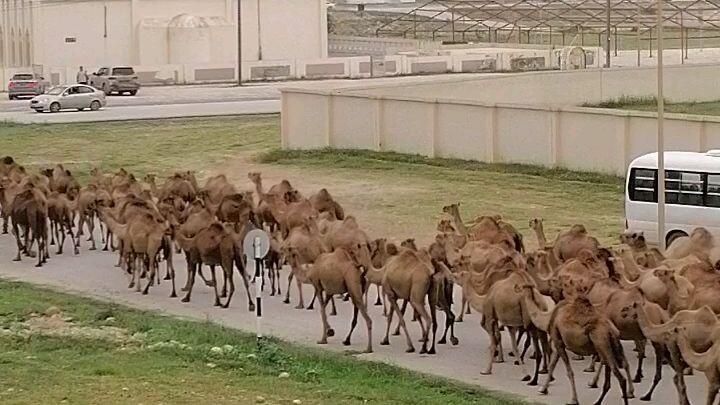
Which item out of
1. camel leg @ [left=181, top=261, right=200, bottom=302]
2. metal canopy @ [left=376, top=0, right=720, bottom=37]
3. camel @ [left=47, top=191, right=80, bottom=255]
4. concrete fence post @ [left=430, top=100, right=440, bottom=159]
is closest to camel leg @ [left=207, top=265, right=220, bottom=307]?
camel leg @ [left=181, top=261, right=200, bottom=302]

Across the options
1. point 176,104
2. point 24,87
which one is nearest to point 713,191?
point 176,104

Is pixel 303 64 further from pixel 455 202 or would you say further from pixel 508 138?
pixel 455 202

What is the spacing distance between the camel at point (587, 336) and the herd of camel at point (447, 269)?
2cm

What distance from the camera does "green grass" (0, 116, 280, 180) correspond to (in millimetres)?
42781

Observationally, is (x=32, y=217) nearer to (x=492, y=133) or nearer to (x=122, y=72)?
(x=492, y=133)

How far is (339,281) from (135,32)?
60.3 metres

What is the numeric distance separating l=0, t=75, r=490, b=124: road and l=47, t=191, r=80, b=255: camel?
24646 millimetres

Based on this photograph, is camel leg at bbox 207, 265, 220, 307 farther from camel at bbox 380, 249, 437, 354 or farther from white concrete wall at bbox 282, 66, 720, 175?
white concrete wall at bbox 282, 66, 720, 175

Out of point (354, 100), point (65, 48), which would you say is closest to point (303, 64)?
point (65, 48)

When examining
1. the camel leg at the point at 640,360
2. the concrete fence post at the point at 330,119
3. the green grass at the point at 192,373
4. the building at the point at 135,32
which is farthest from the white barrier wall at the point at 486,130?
the building at the point at 135,32

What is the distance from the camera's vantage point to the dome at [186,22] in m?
78.9

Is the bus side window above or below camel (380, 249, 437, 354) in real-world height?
above

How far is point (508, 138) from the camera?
1564 inches

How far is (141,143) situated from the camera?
155 ft
